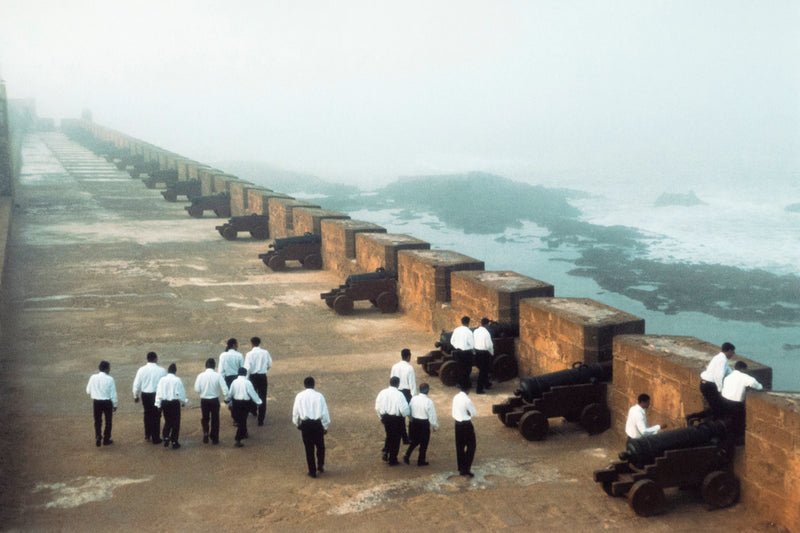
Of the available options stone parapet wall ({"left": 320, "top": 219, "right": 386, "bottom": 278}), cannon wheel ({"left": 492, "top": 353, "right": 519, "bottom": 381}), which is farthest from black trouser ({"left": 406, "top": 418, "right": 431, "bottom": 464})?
stone parapet wall ({"left": 320, "top": 219, "right": 386, "bottom": 278})

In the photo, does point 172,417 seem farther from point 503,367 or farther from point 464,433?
point 503,367

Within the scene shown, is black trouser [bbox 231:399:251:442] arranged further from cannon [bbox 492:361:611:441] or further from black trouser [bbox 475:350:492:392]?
black trouser [bbox 475:350:492:392]

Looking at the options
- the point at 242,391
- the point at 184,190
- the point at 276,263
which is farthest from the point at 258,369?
the point at 184,190

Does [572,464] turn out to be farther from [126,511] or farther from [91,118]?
[91,118]

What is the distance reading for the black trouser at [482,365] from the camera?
8.83 metres

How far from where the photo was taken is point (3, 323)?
38.3ft

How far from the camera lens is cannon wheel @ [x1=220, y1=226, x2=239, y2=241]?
2022 cm

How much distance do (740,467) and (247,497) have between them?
3.74 metres

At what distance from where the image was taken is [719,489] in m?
5.98

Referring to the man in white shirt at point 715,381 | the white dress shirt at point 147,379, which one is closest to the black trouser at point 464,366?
the man in white shirt at point 715,381

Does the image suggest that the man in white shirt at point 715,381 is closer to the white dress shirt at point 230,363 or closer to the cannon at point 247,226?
the white dress shirt at point 230,363

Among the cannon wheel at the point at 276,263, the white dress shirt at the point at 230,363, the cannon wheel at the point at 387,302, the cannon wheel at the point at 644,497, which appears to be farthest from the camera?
the cannon wheel at the point at 276,263

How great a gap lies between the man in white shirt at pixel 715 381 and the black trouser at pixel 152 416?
4.71 metres

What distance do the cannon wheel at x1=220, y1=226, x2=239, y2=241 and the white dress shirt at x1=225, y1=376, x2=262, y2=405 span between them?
1324cm
